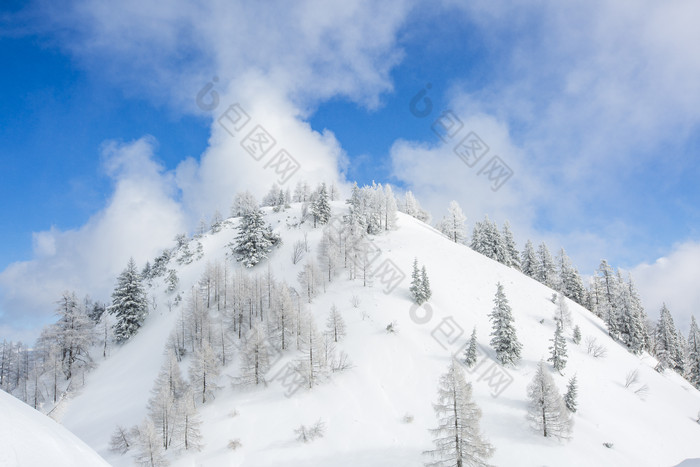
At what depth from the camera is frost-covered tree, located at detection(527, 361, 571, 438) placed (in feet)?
92.4

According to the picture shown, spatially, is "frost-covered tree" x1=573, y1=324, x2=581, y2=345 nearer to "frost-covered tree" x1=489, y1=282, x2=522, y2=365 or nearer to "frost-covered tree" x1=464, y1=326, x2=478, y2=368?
"frost-covered tree" x1=489, y1=282, x2=522, y2=365

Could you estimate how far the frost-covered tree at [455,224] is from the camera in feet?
281

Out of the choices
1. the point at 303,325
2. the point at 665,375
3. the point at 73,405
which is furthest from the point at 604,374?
the point at 73,405

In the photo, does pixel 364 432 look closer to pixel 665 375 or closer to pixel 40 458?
pixel 40 458

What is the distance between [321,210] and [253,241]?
18958mm

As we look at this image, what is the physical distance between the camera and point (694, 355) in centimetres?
5941

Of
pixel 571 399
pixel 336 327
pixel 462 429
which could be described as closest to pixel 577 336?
pixel 571 399

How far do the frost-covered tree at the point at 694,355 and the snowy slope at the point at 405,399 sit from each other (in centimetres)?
1332

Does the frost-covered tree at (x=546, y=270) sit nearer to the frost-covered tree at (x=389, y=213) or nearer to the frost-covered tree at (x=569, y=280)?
the frost-covered tree at (x=569, y=280)

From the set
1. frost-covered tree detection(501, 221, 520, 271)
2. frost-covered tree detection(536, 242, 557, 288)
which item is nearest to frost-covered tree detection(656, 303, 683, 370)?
frost-covered tree detection(536, 242, 557, 288)

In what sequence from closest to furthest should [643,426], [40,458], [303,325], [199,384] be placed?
[40,458]
[643,426]
[199,384]
[303,325]

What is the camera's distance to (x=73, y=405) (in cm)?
4506

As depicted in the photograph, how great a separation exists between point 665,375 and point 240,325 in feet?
210

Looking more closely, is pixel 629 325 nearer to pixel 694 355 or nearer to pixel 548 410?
pixel 694 355
